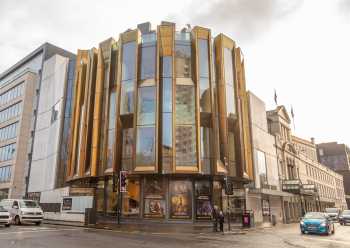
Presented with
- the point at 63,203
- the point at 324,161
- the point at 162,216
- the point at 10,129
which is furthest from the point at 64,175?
the point at 324,161

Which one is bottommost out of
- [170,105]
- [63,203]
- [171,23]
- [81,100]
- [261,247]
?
[261,247]

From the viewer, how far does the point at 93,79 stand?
32125mm

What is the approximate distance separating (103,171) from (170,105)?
8.48 metres

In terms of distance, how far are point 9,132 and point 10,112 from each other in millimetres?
4011

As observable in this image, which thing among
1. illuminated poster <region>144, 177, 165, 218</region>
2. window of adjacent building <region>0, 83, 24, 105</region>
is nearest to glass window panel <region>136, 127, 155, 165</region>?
illuminated poster <region>144, 177, 165, 218</region>

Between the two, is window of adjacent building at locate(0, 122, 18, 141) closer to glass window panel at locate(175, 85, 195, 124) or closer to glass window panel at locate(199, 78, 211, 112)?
glass window panel at locate(175, 85, 195, 124)

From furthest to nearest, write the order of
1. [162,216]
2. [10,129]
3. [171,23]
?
1. [10,129]
2. [171,23]
3. [162,216]

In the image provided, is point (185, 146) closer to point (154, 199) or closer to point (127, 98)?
point (154, 199)

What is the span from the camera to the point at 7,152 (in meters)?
53.8

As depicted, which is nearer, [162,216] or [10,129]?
[162,216]

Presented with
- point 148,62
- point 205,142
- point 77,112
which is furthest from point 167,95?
point 77,112

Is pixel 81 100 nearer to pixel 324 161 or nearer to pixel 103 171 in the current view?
pixel 103 171

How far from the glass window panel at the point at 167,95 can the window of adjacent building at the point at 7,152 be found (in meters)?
35.4

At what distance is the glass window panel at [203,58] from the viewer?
29.0 m
